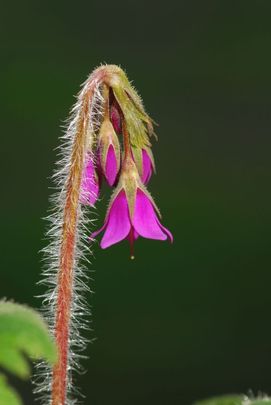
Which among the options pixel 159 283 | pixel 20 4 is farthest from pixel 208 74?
pixel 159 283

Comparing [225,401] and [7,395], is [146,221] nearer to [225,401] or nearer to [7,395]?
[225,401]

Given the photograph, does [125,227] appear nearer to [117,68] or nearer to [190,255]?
[117,68]

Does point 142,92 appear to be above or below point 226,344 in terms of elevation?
above

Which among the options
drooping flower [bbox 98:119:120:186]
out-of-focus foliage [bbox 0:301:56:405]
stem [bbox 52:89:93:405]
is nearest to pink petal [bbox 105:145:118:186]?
drooping flower [bbox 98:119:120:186]

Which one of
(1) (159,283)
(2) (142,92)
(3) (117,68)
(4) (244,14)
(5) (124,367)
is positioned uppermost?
(4) (244,14)

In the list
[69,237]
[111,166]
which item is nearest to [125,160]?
[111,166]

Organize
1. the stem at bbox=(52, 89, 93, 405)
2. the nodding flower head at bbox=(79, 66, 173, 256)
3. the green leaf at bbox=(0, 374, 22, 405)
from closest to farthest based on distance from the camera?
the green leaf at bbox=(0, 374, 22, 405)
the stem at bbox=(52, 89, 93, 405)
the nodding flower head at bbox=(79, 66, 173, 256)

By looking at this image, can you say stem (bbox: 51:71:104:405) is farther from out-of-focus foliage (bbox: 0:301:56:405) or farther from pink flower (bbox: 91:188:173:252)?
out-of-focus foliage (bbox: 0:301:56:405)
